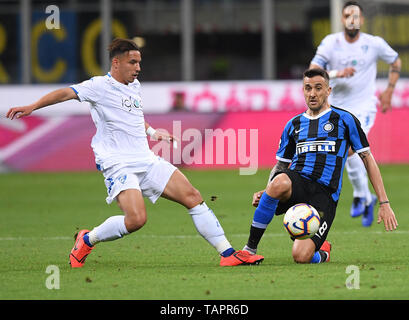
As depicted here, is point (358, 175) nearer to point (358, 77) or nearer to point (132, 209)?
point (358, 77)

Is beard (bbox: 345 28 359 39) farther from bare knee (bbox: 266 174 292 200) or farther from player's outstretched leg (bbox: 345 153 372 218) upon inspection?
bare knee (bbox: 266 174 292 200)

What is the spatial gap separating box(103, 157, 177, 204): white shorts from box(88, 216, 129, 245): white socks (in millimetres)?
170

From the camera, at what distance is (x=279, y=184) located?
7.55 m

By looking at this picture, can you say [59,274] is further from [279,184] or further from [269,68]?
[269,68]

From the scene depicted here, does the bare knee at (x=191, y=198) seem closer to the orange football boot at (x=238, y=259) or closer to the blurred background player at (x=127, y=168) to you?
the blurred background player at (x=127, y=168)

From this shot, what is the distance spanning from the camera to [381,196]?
725 centimetres

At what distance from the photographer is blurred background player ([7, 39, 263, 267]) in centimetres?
755

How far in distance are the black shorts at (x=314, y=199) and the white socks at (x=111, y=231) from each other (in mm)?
1253

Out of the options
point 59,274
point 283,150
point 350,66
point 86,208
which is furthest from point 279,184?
point 86,208

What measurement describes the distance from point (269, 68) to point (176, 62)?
2.68 meters

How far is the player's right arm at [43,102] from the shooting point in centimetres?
705

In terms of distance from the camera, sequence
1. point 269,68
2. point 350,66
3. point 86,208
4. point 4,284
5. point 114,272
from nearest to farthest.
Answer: point 4,284, point 114,272, point 350,66, point 86,208, point 269,68
